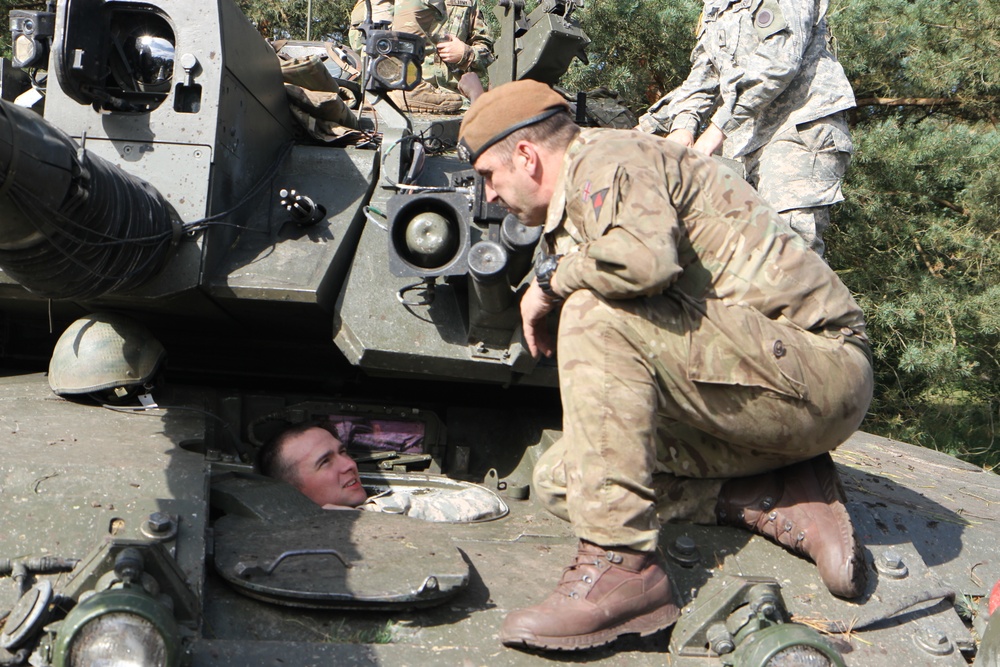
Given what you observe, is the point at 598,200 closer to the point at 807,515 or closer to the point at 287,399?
the point at 807,515

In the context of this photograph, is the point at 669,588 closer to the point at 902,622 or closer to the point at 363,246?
the point at 902,622

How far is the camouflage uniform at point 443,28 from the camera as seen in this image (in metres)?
7.70

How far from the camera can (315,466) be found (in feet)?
13.6

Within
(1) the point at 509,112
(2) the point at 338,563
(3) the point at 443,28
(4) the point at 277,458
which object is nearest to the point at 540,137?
(1) the point at 509,112

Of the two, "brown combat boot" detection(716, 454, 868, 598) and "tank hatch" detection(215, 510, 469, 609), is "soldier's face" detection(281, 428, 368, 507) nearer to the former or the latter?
"tank hatch" detection(215, 510, 469, 609)

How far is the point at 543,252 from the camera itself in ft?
12.0

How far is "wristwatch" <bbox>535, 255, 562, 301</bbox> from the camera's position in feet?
11.4

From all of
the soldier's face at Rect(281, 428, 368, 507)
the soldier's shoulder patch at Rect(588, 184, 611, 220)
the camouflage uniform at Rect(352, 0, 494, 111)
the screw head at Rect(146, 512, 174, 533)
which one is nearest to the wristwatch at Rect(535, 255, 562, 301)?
the soldier's shoulder patch at Rect(588, 184, 611, 220)

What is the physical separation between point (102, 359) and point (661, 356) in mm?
2037

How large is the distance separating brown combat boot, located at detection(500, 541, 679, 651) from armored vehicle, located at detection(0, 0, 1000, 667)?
2.1 inches

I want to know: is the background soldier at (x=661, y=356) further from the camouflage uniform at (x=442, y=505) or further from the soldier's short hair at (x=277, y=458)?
the soldier's short hair at (x=277, y=458)

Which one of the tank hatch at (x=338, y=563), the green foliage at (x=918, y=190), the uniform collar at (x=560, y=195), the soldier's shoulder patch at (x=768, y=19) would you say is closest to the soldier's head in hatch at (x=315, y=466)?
the tank hatch at (x=338, y=563)

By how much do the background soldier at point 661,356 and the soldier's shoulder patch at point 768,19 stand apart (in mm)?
2242

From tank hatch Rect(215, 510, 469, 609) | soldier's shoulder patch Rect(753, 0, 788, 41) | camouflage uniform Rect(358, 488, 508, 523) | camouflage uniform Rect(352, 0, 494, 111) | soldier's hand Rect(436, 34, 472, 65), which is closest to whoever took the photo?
tank hatch Rect(215, 510, 469, 609)
